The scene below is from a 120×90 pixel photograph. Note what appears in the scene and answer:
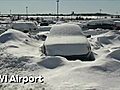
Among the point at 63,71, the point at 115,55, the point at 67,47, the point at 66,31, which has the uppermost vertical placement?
the point at 66,31

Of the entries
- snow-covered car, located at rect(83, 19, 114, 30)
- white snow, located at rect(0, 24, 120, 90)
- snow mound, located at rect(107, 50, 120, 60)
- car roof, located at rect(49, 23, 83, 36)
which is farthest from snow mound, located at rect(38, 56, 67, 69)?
snow-covered car, located at rect(83, 19, 114, 30)

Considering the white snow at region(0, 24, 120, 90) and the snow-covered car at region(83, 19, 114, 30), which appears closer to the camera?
the white snow at region(0, 24, 120, 90)

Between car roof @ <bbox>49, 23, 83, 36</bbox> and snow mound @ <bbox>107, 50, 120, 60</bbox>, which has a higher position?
car roof @ <bbox>49, 23, 83, 36</bbox>

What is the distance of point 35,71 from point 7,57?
203 cm

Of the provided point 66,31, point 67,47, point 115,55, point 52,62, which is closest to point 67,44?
point 67,47

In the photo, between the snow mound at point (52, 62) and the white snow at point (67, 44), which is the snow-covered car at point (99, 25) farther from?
the snow mound at point (52, 62)

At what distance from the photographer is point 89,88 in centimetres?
747

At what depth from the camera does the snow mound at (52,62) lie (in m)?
10.1

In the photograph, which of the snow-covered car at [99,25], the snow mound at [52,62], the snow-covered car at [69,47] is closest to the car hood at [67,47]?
the snow-covered car at [69,47]

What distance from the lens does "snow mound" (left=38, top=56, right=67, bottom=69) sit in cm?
1010

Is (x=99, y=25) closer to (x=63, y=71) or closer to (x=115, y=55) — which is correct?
(x=115, y=55)

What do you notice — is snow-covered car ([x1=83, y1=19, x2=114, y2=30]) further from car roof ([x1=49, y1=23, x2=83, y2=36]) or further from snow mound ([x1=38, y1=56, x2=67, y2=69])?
snow mound ([x1=38, y1=56, x2=67, y2=69])

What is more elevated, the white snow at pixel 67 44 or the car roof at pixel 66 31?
the car roof at pixel 66 31

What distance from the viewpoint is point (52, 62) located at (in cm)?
1034
